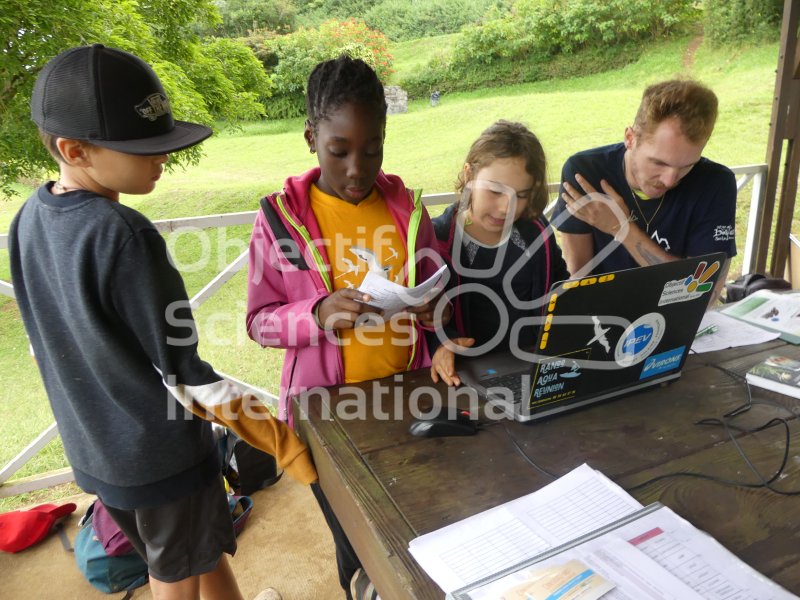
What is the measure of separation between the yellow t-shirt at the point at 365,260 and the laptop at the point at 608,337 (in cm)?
24

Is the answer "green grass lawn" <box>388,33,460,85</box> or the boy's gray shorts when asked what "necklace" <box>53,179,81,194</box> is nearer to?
the boy's gray shorts

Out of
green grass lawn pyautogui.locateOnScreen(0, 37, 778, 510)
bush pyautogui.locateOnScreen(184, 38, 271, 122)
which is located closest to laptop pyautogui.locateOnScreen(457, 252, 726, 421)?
bush pyautogui.locateOnScreen(184, 38, 271, 122)

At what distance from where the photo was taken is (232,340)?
5.58 metres

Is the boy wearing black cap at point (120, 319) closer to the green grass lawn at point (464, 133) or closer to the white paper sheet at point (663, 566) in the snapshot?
the white paper sheet at point (663, 566)

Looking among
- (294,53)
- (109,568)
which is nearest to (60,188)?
(109,568)

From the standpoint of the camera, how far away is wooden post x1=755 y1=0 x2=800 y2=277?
3631 mm

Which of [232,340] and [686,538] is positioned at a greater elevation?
[686,538]

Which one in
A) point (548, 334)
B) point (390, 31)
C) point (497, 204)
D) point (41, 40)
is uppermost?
point (390, 31)

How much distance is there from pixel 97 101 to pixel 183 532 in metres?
0.91

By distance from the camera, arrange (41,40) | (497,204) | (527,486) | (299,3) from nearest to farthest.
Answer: (527,486), (497,204), (41,40), (299,3)

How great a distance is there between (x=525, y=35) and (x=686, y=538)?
9.88m

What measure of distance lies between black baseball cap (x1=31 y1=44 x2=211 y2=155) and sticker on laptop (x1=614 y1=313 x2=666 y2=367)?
0.96 metres

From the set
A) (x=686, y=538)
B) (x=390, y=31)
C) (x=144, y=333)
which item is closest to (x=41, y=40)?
(x=144, y=333)

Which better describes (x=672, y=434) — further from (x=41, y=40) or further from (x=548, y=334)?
(x=41, y=40)
